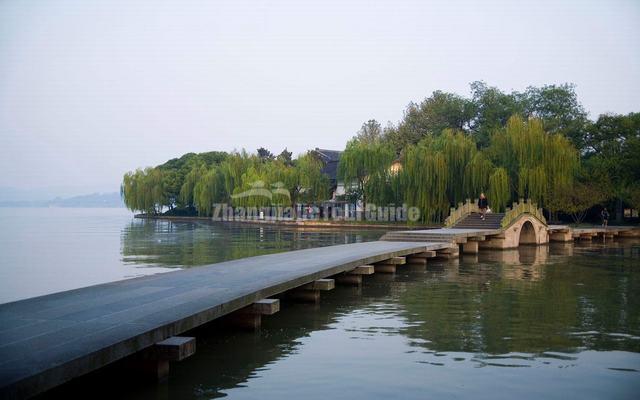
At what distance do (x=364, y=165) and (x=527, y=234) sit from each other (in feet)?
63.3

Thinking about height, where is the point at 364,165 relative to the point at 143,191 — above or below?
Answer: above

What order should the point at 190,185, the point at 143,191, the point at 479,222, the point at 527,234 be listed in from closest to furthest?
the point at 479,222 → the point at 527,234 → the point at 190,185 → the point at 143,191

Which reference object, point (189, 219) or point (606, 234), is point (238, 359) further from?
point (189, 219)

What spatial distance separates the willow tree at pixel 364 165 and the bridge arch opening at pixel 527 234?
16.7 m

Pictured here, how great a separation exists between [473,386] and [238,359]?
10.1 feet

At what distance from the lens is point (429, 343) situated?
8.91 meters

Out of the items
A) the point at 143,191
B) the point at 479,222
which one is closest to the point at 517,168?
the point at 479,222

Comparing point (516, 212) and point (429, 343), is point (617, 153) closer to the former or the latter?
point (516, 212)

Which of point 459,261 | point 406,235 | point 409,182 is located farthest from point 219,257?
point 409,182

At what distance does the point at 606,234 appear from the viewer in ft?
117

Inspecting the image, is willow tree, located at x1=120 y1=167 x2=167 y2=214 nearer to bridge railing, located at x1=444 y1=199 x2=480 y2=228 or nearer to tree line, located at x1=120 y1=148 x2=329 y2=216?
tree line, located at x1=120 y1=148 x2=329 y2=216

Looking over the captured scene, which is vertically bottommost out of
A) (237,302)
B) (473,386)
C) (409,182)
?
(473,386)

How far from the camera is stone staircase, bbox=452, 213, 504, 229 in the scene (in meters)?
28.1

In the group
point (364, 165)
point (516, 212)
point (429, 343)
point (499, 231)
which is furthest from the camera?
point (364, 165)
